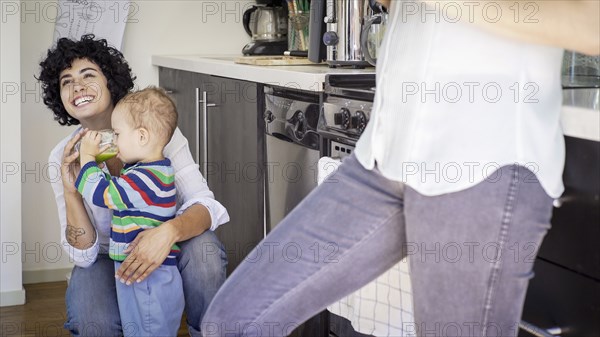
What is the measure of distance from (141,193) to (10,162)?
4.55ft

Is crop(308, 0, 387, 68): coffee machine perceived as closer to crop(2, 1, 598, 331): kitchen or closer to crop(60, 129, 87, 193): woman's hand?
crop(2, 1, 598, 331): kitchen

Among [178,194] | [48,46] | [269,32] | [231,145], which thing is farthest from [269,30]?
[178,194]

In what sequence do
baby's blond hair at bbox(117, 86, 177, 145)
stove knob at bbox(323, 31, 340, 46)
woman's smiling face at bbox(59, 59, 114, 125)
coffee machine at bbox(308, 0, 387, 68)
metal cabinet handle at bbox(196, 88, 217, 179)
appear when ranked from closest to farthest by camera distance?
1. baby's blond hair at bbox(117, 86, 177, 145)
2. woman's smiling face at bbox(59, 59, 114, 125)
3. coffee machine at bbox(308, 0, 387, 68)
4. stove knob at bbox(323, 31, 340, 46)
5. metal cabinet handle at bbox(196, 88, 217, 179)

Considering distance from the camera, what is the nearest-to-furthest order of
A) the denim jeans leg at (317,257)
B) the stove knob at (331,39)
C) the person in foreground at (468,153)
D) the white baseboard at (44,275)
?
1. the person in foreground at (468,153)
2. the denim jeans leg at (317,257)
3. the stove knob at (331,39)
4. the white baseboard at (44,275)

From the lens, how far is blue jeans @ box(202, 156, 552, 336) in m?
1.05

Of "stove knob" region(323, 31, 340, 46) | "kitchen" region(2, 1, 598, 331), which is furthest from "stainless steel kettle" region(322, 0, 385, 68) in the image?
"kitchen" region(2, 1, 598, 331)

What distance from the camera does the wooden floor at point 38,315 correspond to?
2865 mm

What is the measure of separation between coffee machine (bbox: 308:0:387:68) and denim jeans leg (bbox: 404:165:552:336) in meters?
1.28

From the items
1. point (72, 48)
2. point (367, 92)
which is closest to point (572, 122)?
point (367, 92)

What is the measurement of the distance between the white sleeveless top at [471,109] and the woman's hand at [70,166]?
3.51 feet

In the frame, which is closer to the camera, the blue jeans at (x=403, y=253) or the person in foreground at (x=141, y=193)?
the blue jeans at (x=403, y=253)

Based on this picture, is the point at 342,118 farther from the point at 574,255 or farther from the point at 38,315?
the point at 38,315

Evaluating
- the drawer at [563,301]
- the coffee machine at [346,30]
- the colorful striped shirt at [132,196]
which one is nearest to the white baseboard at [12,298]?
the colorful striped shirt at [132,196]

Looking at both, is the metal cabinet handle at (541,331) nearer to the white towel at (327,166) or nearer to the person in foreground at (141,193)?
the white towel at (327,166)
